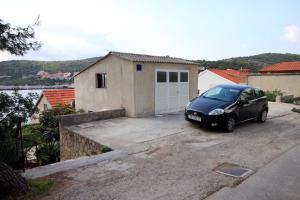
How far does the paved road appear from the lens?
4.70 m

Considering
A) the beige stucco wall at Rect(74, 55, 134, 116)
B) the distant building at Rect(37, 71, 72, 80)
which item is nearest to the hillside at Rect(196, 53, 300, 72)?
the distant building at Rect(37, 71, 72, 80)

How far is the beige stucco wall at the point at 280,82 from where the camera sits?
971 inches

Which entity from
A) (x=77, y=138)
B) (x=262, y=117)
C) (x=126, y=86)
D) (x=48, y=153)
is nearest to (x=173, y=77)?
(x=126, y=86)

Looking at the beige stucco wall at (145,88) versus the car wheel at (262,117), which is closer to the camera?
the car wheel at (262,117)

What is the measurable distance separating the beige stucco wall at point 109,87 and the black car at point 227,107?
3.39 m

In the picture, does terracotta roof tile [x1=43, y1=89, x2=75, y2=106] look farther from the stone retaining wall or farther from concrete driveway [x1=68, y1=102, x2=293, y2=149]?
concrete driveway [x1=68, y1=102, x2=293, y2=149]

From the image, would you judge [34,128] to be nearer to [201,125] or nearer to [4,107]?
[201,125]

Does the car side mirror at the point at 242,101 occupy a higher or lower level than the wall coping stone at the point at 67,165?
higher

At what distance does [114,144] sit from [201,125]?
402 centimetres

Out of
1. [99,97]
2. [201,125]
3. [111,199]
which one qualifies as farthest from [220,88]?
[111,199]

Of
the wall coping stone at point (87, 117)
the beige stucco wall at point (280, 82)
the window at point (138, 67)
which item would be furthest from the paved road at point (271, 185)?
the beige stucco wall at point (280, 82)

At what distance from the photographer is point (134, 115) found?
12.6 metres

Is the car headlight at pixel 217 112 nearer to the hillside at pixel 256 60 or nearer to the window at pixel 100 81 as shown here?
the window at pixel 100 81

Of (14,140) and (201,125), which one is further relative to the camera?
(201,125)
